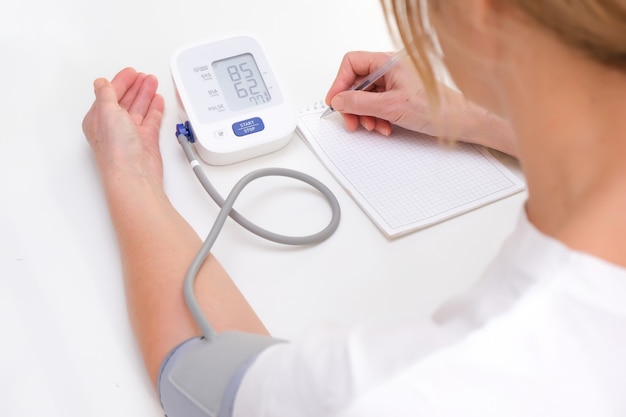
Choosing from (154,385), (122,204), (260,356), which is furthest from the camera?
(122,204)

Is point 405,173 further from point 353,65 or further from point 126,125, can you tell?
point 126,125

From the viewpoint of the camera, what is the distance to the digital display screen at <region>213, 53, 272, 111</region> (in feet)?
2.83

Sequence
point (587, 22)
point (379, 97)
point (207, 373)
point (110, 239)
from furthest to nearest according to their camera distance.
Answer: point (379, 97), point (110, 239), point (207, 373), point (587, 22)

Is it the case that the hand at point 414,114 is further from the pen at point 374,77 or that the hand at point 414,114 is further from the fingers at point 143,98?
the fingers at point 143,98

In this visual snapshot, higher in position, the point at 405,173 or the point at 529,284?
the point at 529,284

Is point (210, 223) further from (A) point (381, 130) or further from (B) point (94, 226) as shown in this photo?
(A) point (381, 130)

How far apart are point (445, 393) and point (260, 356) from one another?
17 centimetres

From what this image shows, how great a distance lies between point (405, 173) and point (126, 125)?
342mm

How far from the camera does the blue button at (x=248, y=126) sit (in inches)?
33.1

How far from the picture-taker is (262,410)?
0.47 m

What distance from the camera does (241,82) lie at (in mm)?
875

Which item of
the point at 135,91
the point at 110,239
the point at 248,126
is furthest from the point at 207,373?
the point at 135,91

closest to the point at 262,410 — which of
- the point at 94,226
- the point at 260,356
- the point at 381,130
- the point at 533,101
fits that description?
the point at 260,356

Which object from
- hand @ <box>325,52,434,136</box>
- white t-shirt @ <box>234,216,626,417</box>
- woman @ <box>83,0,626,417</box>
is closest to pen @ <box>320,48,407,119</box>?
hand @ <box>325,52,434,136</box>
